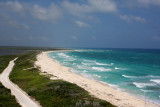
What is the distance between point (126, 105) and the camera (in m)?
25.7

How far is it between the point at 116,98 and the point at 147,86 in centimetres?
1330

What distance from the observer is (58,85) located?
32.0m

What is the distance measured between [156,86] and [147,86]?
7.01 feet

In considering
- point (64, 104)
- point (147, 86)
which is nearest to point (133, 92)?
point (147, 86)

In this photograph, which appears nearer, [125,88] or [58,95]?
[58,95]

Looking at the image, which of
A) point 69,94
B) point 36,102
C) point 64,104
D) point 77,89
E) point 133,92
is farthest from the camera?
point 133,92

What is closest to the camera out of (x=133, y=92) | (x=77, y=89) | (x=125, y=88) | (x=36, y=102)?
(x=36, y=102)

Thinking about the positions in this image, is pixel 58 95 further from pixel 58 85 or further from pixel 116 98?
pixel 116 98

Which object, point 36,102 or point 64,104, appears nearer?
point 64,104

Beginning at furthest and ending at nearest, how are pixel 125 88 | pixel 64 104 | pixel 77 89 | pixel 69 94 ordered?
pixel 125 88 < pixel 77 89 < pixel 69 94 < pixel 64 104

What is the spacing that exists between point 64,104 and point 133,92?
1729 cm

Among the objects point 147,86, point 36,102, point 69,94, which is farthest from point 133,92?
point 36,102

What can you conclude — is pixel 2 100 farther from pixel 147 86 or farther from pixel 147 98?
pixel 147 86

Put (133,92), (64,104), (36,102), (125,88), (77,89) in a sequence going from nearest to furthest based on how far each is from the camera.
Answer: (64,104)
(36,102)
(77,89)
(133,92)
(125,88)
